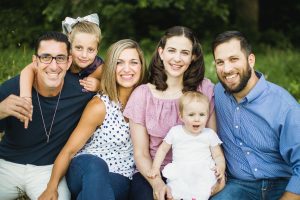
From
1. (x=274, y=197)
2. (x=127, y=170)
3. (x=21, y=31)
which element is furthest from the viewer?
(x=21, y=31)

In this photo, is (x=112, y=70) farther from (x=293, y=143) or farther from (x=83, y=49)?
(x=293, y=143)

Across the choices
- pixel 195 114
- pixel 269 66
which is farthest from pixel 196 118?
pixel 269 66

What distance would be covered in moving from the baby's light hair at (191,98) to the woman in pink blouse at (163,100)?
214 mm

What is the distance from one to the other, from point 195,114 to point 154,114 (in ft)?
1.34

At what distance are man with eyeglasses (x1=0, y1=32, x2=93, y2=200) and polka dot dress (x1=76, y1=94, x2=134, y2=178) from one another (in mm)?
212

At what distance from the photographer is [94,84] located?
162 inches

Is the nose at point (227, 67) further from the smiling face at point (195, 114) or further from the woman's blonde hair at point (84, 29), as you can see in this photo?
the woman's blonde hair at point (84, 29)

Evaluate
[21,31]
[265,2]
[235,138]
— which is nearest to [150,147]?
[235,138]

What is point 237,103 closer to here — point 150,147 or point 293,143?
point 293,143

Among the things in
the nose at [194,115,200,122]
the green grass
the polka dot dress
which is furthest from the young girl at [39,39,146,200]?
the green grass

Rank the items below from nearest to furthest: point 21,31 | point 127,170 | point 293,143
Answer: point 293,143 → point 127,170 → point 21,31

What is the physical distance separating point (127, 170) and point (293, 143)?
135cm

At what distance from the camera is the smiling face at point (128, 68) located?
159 inches

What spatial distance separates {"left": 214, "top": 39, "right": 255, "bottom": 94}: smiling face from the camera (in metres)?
3.69
